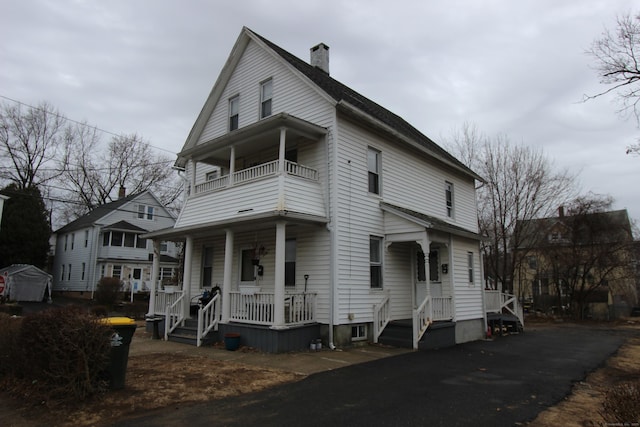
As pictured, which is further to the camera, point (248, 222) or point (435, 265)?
point (435, 265)

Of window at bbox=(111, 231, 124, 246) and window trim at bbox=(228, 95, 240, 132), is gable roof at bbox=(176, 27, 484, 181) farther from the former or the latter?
window at bbox=(111, 231, 124, 246)

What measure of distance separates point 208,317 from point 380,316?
5374 millimetres

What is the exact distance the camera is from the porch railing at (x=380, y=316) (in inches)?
497

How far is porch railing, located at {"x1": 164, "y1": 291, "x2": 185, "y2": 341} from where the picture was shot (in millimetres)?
13641

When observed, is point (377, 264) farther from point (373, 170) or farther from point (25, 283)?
point (25, 283)

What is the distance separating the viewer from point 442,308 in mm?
13500

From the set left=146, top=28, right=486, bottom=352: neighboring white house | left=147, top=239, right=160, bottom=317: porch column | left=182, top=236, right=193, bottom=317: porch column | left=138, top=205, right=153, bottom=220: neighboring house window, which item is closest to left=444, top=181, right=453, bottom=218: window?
left=146, top=28, right=486, bottom=352: neighboring white house

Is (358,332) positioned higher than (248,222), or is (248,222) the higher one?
(248,222)

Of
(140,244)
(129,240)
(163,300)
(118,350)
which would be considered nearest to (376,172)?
(163,300)

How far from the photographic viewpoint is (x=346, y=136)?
12969mm

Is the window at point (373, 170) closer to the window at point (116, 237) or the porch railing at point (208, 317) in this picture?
the porch railing at point (208, 317)

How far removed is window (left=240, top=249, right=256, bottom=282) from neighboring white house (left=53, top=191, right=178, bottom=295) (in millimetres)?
23176

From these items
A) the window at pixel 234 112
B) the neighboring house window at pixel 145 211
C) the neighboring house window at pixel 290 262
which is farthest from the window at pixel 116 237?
the neighboring house window at pixel 290 262

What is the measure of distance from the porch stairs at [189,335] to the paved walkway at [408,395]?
8.47ft
